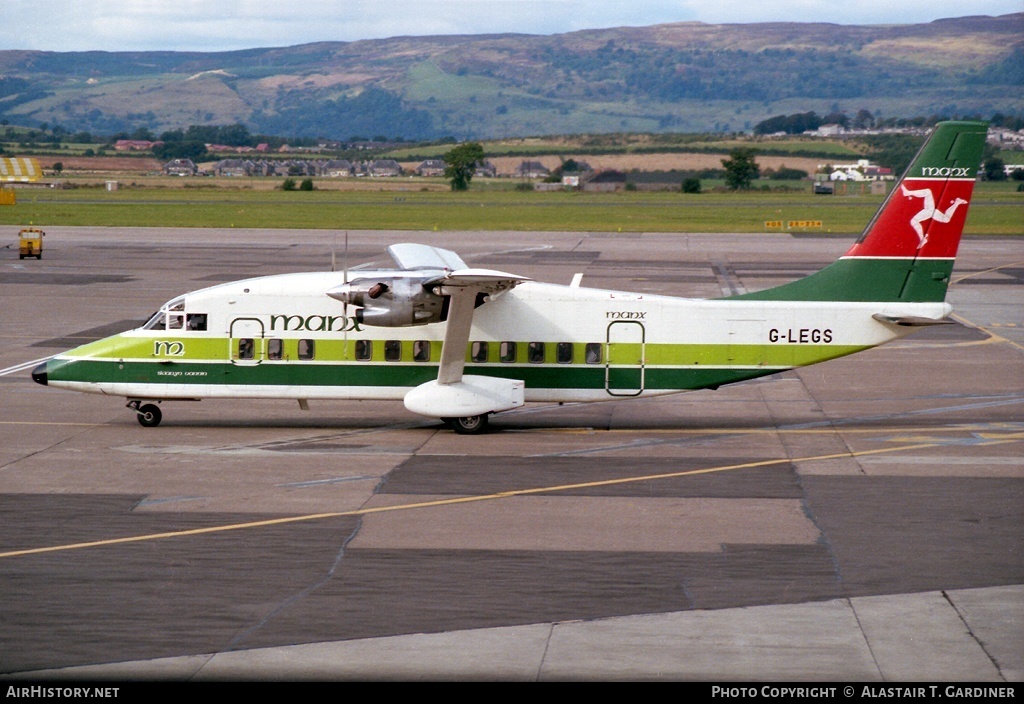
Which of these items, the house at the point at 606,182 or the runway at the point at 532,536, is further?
the house at the point at 606,182

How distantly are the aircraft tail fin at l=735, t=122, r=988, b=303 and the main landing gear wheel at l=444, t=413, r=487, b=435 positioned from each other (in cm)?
708

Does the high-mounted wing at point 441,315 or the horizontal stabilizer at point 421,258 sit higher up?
the horizontal stabilizer at point 421,258

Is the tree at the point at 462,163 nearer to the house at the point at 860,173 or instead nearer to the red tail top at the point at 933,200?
the house at the point at 860,173

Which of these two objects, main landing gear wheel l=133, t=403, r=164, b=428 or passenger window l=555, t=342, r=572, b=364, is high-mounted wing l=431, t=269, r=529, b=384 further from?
main landing gear wheel l=133, t=403, r=164, b=428

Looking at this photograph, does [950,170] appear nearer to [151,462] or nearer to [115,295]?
[151,462]

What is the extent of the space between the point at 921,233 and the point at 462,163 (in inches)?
5548

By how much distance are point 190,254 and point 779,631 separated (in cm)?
6271

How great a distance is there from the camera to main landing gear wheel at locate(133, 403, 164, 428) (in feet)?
87.2

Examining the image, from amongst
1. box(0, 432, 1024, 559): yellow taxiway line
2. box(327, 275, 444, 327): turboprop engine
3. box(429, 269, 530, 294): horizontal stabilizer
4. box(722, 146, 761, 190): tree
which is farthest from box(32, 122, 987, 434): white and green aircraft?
box(722, 146, 761, 190): tree

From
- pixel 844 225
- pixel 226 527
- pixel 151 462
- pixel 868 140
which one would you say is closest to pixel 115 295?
pixel 151 462

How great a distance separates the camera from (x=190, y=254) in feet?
233

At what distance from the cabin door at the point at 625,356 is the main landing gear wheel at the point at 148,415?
1054 cm

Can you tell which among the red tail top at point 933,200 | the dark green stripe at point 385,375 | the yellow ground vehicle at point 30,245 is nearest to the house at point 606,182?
the yellow ground vehicle at point 30,245

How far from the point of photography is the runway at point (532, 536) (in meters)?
13.0
